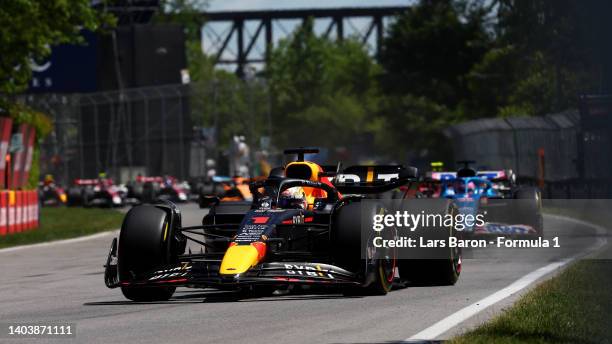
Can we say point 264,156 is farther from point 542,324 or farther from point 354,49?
point 542,324

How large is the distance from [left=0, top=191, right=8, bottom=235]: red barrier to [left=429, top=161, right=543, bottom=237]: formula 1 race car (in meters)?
10.4

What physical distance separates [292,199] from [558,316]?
12.7 ft

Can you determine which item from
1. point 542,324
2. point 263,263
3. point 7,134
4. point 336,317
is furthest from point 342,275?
point 7,134

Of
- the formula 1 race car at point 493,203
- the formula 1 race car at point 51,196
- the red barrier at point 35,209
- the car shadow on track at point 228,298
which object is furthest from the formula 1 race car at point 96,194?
the car shadow on track at point 228,298

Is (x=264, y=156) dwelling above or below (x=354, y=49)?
below

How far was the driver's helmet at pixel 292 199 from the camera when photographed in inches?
534

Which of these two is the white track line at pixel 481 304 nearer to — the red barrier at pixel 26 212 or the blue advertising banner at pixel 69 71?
the red barrier at pixel 26 212

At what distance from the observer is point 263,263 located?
12.1m

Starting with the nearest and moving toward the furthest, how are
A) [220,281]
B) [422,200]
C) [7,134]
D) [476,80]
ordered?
[220,281] → [422,200] → [7,134] → [476,80]

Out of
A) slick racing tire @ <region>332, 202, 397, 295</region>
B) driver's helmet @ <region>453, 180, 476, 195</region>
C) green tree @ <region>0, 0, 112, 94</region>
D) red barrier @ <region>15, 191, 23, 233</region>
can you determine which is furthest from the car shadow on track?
green tree @ <region>0, 0, 112, 94</region>

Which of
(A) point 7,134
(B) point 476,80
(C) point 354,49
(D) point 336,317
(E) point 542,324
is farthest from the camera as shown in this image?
(C) point 354,49

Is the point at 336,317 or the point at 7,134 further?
the point at 7,134

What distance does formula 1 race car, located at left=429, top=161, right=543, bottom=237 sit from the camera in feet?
72.0

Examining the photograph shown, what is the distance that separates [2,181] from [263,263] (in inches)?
961
